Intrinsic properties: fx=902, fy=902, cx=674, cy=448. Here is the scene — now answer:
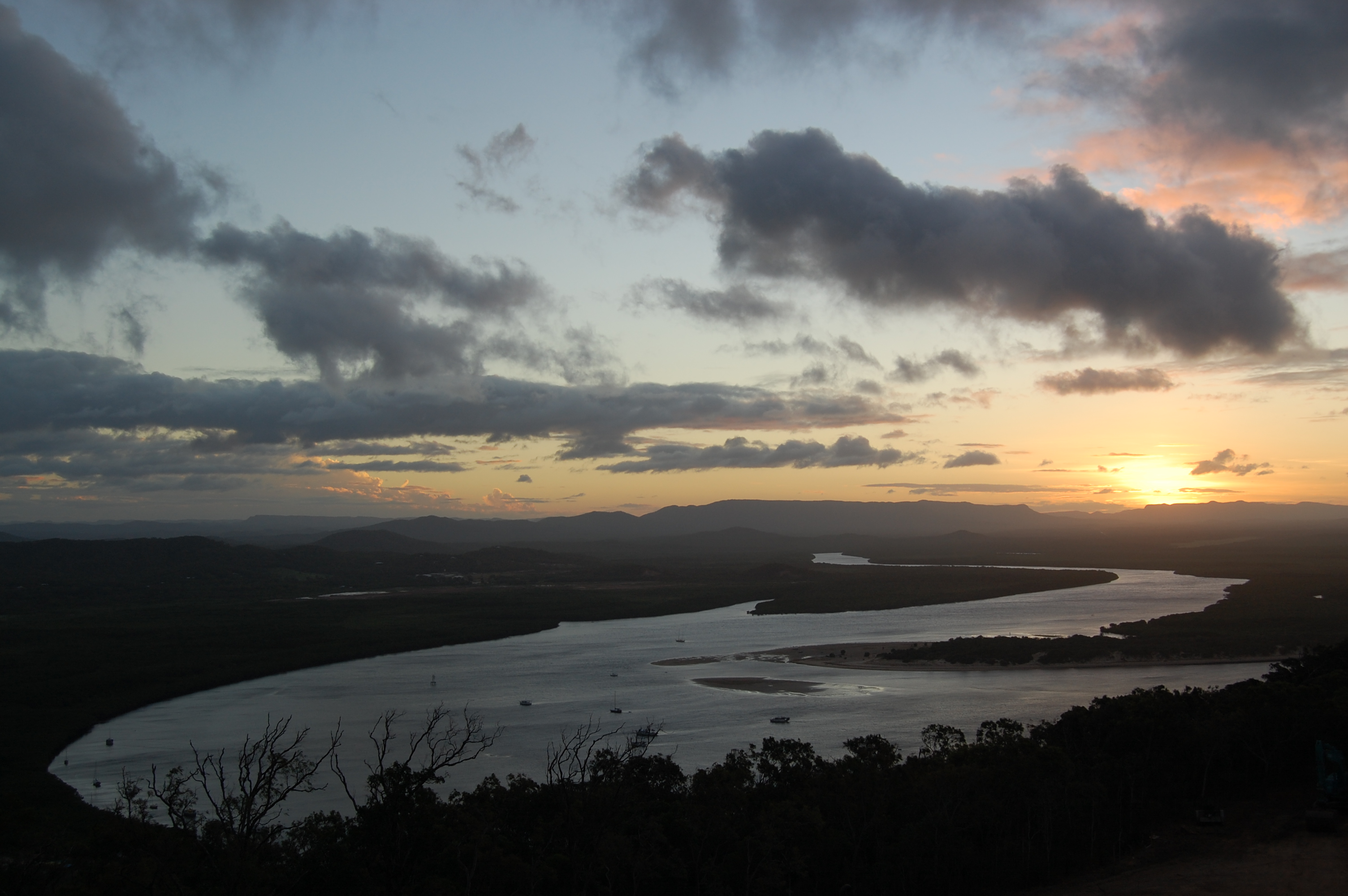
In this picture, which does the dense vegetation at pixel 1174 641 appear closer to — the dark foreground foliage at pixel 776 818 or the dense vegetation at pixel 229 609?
the dark foreground foliage at pixel 776 818

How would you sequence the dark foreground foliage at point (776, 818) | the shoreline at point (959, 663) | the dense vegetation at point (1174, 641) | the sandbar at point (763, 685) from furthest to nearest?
the dense vegetation at point (1174, 641)
the shoreline at point (959, 663)
the sandbar at point (763, 685)
the dark foreground foliage at point (776, 818)

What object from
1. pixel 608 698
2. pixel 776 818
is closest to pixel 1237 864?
pixel 776 818

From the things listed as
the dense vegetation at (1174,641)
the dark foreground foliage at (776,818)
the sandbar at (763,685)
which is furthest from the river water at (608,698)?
the dark foreground foliage at (776,818)

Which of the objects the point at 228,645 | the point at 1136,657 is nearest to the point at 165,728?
the point at 228,645

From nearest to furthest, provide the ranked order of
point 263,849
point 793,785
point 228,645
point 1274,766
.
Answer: point 263,849 → point 793,785 → point 1274,766 → point 228,645

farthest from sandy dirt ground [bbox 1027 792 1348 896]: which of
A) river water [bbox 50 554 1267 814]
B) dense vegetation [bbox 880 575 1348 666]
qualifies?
dense vegetation [bbox 880 575 1348 666]

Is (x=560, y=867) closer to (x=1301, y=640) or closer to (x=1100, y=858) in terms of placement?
(x=1100, y=858)
